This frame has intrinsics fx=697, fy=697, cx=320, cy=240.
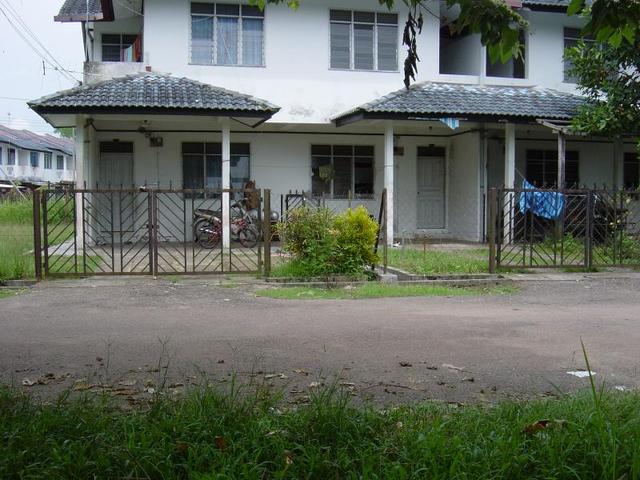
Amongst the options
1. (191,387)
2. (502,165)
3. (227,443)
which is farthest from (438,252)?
(227,443)

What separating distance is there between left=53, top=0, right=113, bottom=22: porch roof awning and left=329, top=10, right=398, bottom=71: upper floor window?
5.82m

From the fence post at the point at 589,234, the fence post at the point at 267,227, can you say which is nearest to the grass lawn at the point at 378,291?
the fence post at the point at 267,227

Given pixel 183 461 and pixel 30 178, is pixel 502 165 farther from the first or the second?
pixel 30 178

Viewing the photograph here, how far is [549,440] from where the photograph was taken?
3.64 metres

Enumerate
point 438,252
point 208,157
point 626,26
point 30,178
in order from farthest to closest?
point 30,178, point 208,157, point 438,252, point 626,26

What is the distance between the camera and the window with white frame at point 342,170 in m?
19.3

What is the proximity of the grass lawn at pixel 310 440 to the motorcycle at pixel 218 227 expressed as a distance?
1184cm

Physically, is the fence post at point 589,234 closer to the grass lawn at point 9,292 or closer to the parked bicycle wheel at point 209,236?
the parked bicycle wheel at point 209,236

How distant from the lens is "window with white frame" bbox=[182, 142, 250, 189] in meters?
18.7

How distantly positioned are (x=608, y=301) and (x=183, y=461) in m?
7.80

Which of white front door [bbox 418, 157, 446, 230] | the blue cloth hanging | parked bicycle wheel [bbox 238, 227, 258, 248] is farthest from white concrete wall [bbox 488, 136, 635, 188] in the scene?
parked bicycle wheel [bbox 238, 227, 258, 248]

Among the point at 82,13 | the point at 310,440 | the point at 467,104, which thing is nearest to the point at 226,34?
the point at 82,13

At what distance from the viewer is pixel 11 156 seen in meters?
53.0

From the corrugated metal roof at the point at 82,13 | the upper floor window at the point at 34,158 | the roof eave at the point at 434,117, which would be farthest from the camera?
the upper floor window at the point at 34,158
